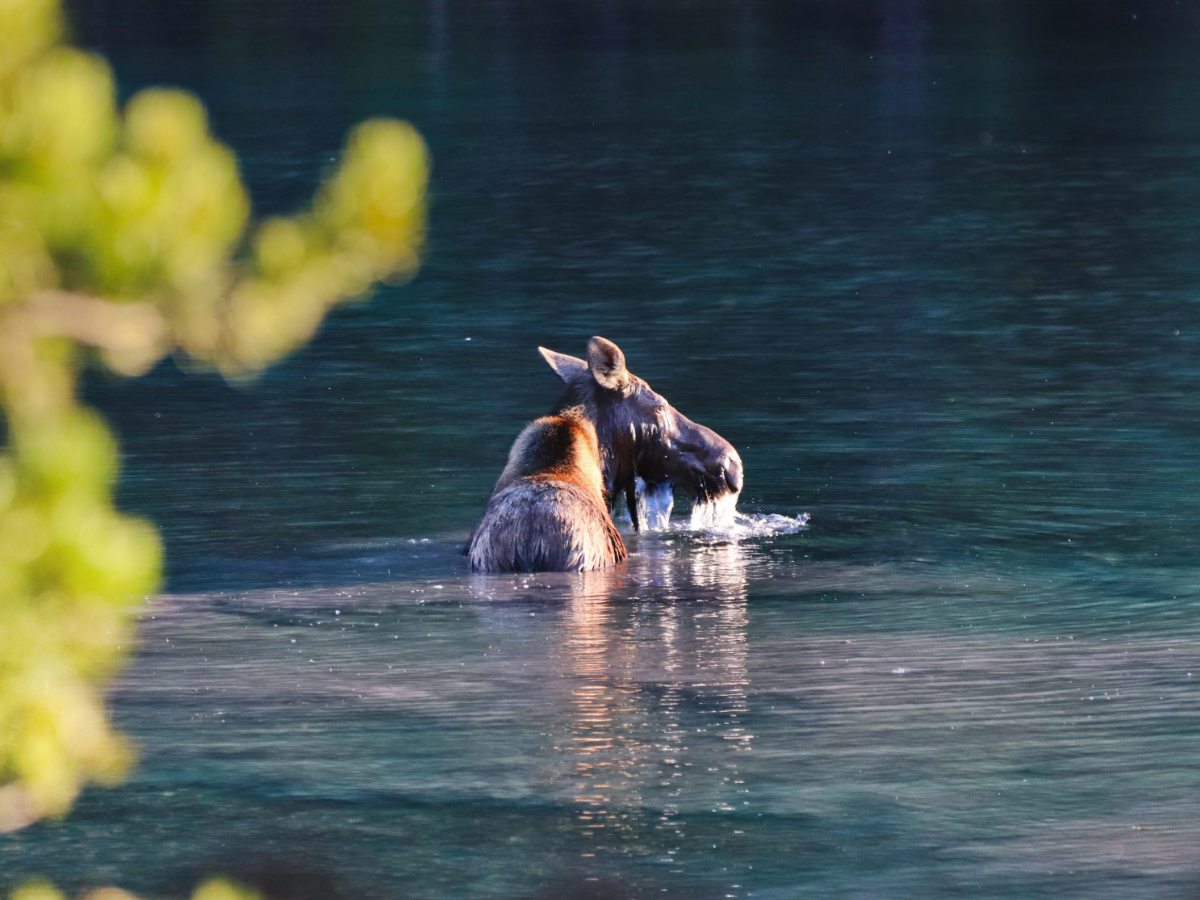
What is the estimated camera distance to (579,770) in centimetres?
746

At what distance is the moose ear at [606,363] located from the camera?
11.0 meters

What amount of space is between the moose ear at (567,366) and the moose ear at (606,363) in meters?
0.19

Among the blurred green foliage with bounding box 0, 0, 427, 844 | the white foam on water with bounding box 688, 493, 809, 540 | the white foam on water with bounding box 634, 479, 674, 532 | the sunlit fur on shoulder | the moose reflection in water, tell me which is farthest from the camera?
the white foam on water with bounding box 634, 479, 674, 532

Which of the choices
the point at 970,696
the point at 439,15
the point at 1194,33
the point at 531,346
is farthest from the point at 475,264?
the point at 439,15

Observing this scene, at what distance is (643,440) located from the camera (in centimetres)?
1134

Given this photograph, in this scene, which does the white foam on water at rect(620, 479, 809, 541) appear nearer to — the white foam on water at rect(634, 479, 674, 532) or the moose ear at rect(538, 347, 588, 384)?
the white foam on water at rect(634, 479, 674, 532)

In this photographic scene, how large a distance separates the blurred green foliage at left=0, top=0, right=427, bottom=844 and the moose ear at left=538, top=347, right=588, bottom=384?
8.09 meters

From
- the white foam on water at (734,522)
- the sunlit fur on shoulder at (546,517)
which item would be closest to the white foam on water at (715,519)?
the white foam on water at (734,522)

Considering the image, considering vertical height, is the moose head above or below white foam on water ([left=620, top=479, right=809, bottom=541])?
above

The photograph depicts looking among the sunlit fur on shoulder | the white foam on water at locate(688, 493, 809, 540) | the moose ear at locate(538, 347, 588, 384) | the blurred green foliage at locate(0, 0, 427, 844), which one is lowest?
the white foam on water at locate(688, 493, 809, 540)

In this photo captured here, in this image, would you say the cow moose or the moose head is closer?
the cow moose

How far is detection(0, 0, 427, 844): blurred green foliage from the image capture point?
293 cm

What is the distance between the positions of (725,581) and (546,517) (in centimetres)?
93

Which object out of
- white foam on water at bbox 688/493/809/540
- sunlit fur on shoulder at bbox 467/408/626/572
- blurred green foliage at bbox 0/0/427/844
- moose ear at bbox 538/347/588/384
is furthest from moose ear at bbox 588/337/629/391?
blurred green foliage at bbox 0/0/427/844
